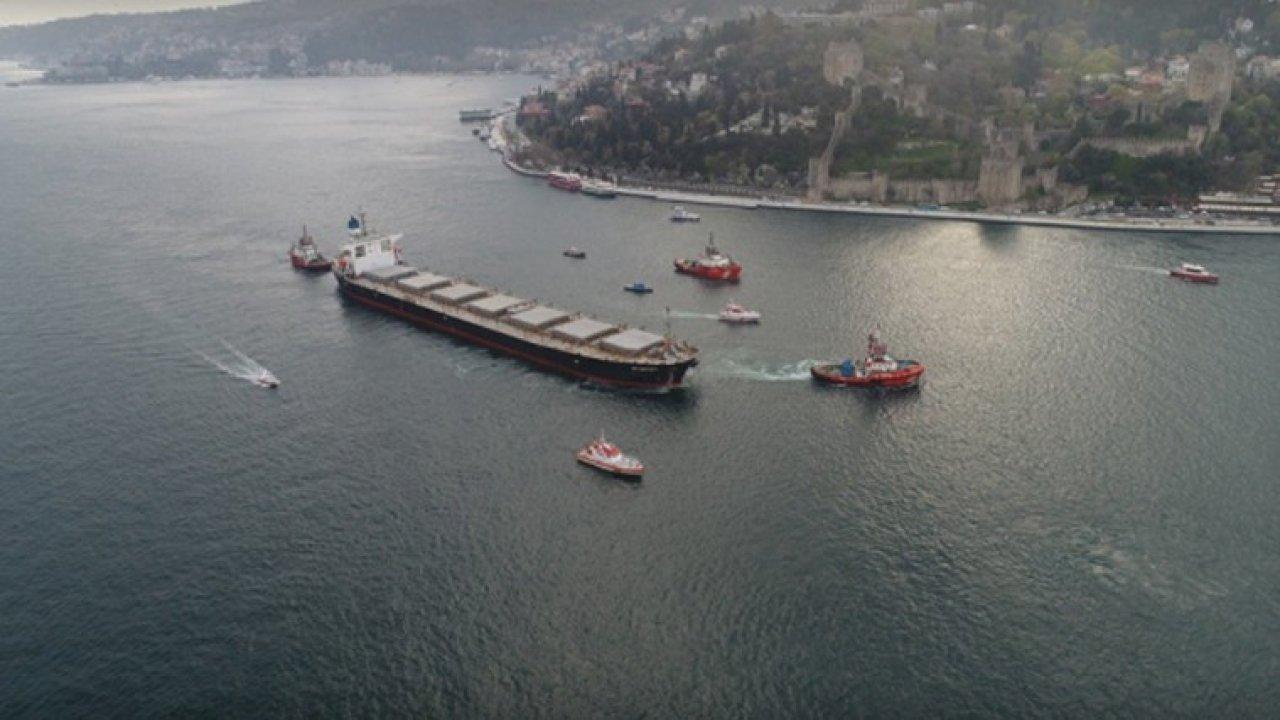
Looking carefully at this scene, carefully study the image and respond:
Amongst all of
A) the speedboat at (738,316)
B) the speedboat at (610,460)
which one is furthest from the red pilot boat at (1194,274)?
the speedboat at (610,460)

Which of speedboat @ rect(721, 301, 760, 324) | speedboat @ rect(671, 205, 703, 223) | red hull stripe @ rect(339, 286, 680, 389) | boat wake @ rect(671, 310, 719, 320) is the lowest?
red hull stripe @ rect(339, 286, 680, 389)

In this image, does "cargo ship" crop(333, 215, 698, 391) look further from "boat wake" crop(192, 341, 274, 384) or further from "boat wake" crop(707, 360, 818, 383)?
"boat wake" crop(192, 341, 274, 384)

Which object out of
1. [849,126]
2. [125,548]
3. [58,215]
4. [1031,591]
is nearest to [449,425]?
[125,548]

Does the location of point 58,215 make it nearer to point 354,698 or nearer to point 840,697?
point 354,698

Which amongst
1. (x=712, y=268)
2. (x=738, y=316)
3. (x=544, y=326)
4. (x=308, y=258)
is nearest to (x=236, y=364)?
(x=544, y=326)

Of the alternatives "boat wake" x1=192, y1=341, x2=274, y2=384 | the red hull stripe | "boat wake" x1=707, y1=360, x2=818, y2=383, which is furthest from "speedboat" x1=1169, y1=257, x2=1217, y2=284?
"boat wake" x1=192, y1=341, x2=274, y2=384

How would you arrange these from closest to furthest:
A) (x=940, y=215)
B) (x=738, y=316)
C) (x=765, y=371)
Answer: (x=765, y=371), (x=738, y=316), (x=940, y=215)

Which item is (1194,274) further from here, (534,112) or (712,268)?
(534,112)
